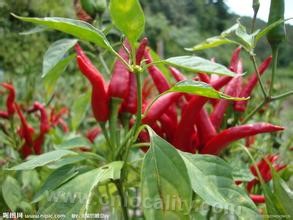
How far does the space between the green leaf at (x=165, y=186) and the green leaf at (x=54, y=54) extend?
0.90ft

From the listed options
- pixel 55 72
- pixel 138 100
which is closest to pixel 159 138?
pixel 138 100

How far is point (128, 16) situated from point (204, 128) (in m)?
0.29

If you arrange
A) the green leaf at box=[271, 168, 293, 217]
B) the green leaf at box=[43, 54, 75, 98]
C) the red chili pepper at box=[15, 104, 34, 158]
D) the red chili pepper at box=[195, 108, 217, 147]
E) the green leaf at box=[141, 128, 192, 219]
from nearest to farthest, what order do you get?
the green leaf at box=[141, 128, 192, 219]
the green leaf at box=[271, 168, 293, 217]
the red chili pepper at box=[195, 108, 217, 147]
the green leaf at box=[43, 54, 75, 98]
the red chili pepper at box=[15, 104, 34, 158]

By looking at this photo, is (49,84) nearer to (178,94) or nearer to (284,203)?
(178,94)

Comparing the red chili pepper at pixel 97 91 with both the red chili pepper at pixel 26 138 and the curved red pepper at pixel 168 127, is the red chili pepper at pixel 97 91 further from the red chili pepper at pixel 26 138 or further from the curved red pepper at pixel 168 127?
the red chili pepper at pixel 26 138

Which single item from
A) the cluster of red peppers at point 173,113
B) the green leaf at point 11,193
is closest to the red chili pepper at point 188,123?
the cluster of red peppers at point 173,113

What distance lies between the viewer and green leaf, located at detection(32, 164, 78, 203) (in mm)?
762

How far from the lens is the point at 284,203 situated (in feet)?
2.40

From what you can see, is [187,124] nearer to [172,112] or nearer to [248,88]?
[172,112]

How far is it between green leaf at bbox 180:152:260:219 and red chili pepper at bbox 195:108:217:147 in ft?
0.44

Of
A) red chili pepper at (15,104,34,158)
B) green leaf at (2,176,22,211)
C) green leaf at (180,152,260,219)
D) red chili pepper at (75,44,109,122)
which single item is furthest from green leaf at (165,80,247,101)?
red chili pepper at (15,104,34,158)

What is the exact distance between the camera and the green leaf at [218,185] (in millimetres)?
666

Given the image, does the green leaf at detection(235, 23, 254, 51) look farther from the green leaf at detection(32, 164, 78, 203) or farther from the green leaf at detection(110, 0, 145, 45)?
the green leaf at detection(32, 164, 78, 203)

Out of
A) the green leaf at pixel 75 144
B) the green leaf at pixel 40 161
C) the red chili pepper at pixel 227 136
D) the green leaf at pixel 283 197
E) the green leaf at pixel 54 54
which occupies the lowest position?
the green leaf at pixel 283 197
